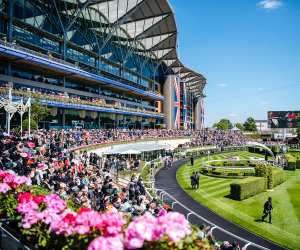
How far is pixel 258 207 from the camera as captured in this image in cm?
2061

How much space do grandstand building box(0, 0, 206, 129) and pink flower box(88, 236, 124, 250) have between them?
26848mm

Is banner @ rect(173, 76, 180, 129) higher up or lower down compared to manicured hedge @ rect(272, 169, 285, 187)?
higher up

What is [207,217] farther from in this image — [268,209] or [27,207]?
[27,207]

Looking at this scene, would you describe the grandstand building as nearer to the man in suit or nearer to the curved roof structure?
the curved roof structure

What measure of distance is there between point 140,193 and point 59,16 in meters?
34.7

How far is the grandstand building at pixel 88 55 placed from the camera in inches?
1458

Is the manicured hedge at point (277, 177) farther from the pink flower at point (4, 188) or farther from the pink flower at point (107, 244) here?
the pink flower at point (107, 244)

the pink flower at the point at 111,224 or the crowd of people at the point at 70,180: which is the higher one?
the pink flower at the point at 111,224

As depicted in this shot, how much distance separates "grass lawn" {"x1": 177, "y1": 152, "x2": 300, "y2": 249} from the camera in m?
15.9

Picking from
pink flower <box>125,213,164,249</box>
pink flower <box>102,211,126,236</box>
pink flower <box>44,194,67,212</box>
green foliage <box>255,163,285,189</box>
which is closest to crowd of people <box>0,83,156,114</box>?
green foliage <box>255,163,285,189</box>

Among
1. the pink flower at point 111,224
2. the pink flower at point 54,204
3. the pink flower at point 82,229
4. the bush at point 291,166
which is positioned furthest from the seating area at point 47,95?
the bush at point 291,166

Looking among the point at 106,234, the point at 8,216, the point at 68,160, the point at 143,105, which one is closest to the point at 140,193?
the point at 68,160

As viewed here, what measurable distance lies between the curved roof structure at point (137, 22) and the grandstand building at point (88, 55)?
0.12 m

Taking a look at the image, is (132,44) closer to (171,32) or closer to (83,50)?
(171,32)
